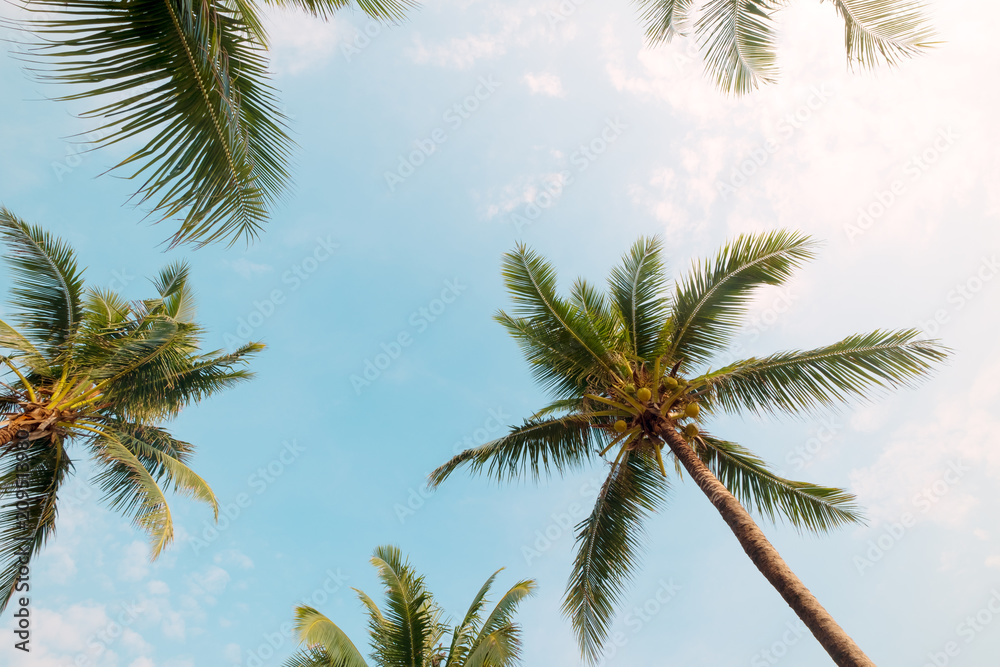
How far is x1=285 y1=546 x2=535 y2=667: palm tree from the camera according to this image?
855 centimetres

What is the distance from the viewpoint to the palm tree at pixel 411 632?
8.55 meters

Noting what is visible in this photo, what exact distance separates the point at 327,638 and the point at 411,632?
54.3 inches

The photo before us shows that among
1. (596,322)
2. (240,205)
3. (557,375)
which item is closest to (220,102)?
(240,205)

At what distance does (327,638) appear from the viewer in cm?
859

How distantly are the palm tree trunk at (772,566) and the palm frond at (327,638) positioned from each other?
19.0 ft

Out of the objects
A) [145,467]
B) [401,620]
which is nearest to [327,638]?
[401,620]

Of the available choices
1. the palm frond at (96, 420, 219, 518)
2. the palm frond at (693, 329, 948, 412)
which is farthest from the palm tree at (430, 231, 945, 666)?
the palm frond at (96, 420, 219, 518)

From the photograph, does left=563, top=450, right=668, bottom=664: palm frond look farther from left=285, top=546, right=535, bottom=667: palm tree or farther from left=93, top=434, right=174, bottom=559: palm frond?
left=93, top=434, right=174, bottom=559: palm frond

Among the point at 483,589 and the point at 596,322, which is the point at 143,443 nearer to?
the point at 483,589

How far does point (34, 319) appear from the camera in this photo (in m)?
9.93

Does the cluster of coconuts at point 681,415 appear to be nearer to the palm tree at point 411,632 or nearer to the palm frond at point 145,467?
the palm tree at point 411,632

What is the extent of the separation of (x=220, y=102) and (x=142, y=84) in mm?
401

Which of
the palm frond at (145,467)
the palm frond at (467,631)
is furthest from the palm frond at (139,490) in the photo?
the palm frond at (467,631)

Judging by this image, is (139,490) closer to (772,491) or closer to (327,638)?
(327,638)
